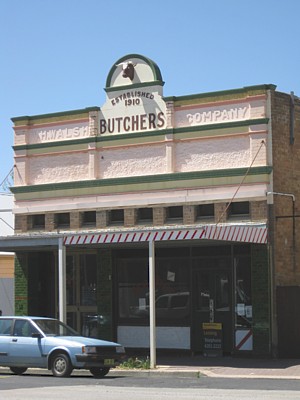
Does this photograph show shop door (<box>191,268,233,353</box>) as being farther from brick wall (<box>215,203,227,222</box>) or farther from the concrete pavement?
brick wall (<box>215,203,227,222</box>)

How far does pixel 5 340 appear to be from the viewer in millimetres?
22062

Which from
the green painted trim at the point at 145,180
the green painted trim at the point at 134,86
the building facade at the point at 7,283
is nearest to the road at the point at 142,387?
the green painted trim at the point at 145,180

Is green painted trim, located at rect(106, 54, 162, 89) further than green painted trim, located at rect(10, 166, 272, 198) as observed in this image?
Yes

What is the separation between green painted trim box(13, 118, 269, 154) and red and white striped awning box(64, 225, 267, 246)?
287cm

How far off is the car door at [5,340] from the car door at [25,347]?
0.10 meters

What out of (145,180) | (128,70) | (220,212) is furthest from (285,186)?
(128,70)

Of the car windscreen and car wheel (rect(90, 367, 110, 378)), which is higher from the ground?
the car windscreen

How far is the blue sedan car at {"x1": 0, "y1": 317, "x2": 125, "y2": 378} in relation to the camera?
20828 mm

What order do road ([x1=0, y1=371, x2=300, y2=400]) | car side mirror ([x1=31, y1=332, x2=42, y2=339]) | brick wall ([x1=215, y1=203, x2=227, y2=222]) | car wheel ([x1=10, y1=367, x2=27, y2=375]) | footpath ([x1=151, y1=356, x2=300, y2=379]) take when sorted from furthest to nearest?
brick wall ([x1=215, y1=203, x2=227, y2=222]), car wheel ([x1=10, y1=367, x2=27, y2=375]), car side mirror ([x1=31, y1=332, x2=42, y2=339]), footpath ([x1=151, y1=356, x2=300, y2=379]), road ([x1=0, y1=371, x2=300, y2=400])

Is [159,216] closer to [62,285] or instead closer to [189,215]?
[189,215]

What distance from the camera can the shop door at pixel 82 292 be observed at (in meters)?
28.5

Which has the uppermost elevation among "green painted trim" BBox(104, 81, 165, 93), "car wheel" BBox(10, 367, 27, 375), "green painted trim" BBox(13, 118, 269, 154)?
"green painted trim" BBox(104, 81, 165, 93)

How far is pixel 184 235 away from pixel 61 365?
4.15m

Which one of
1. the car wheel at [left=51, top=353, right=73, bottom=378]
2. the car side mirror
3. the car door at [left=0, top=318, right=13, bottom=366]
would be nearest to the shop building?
the car door at [left=0, top=318, right=13, bottom=366]
